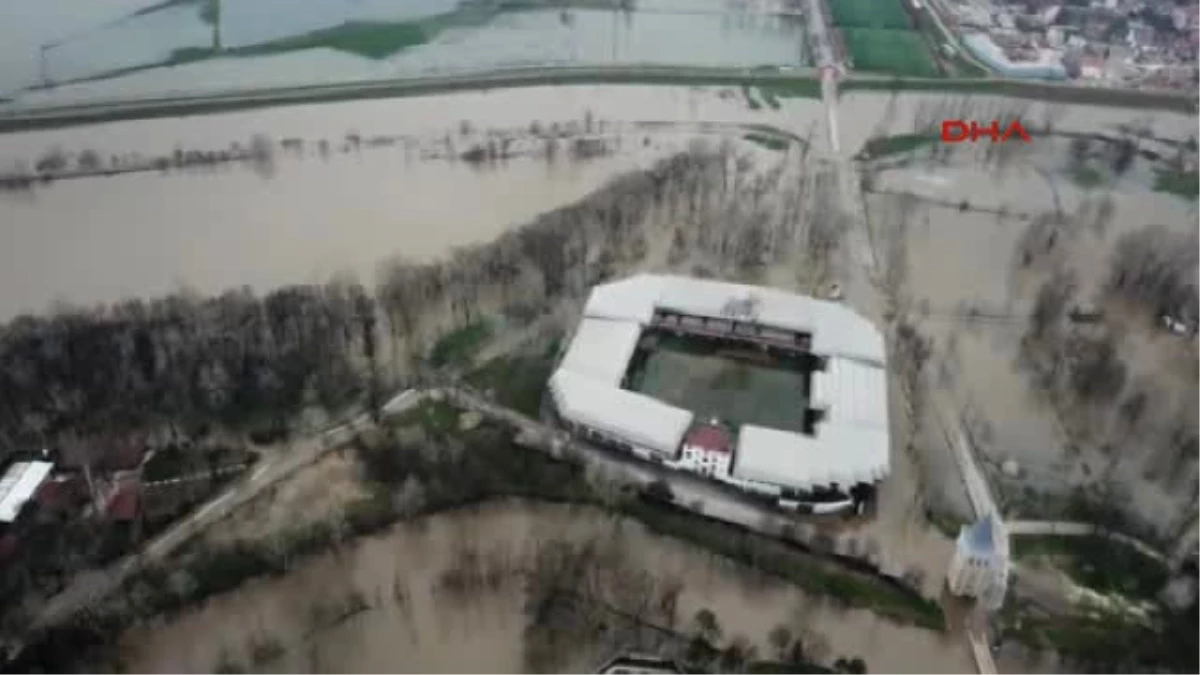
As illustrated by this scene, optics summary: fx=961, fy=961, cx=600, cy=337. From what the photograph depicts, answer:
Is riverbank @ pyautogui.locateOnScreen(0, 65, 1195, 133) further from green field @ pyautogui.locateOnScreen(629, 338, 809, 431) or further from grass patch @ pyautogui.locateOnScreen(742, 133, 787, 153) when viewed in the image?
green field @ pyautogui.locateOnScreen(629, 338, 809, 431)

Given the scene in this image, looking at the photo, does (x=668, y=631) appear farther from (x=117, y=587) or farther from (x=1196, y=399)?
(x=1196, y=399)

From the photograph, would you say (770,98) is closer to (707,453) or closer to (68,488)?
(707,453)

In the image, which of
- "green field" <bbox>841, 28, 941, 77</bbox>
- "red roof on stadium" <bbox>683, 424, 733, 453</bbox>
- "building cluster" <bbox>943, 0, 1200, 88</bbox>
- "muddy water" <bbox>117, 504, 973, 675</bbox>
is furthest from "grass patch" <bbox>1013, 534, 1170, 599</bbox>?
"building cluster" <bbox>943, 0, 1200, 88</bbox>

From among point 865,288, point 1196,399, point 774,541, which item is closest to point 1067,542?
point 774,541

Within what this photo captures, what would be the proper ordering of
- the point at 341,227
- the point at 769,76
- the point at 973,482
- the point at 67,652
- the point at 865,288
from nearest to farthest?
the point at 67,652 → the point at 973,482 → the point at 865,288 → the point at 341,227 → the point at 769,76

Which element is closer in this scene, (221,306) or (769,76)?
(221,306)

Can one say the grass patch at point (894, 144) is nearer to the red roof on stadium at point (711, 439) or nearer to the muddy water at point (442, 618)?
the red roof on stadium at point (711, 439)

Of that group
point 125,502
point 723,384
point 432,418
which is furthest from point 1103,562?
point 125,502
